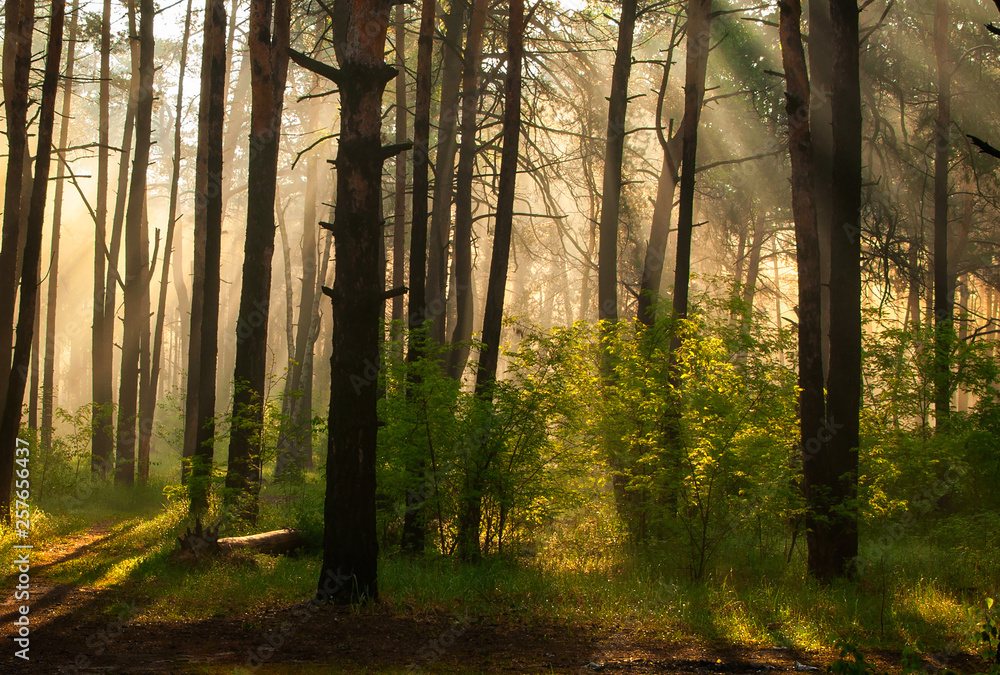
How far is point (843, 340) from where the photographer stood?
9.84 m

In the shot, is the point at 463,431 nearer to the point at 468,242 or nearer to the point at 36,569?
the point at 36,569

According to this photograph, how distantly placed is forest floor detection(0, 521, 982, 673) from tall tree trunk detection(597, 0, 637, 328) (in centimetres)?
873

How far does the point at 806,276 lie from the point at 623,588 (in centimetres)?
501

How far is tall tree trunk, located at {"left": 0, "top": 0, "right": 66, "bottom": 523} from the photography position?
10359mm

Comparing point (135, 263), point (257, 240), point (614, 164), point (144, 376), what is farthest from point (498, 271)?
point (144, 376)

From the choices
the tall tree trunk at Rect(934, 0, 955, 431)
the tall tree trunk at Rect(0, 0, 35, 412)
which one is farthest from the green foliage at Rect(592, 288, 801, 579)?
the tall tree trunk at Rect(0, 0, 35, 412)

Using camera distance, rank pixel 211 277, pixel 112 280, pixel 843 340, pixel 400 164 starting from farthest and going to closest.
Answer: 1. pixel 112 280
2. pixel 400 164
3. pixel 211 277
4. pixel 843 340

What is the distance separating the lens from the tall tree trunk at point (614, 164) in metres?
14.6

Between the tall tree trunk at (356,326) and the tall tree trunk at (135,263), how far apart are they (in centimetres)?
1100

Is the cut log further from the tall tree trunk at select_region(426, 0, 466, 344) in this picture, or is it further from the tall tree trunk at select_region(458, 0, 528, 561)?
the tall tree trunk at select_region(426, 0, 466, 344)

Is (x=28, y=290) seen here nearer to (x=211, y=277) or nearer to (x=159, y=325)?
(x=211, y=277)

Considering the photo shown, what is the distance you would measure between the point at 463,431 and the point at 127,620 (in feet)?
13.6

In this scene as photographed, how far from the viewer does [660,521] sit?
9875mm

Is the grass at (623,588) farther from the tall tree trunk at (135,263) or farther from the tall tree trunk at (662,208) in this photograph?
the tall tree trunk at (662,208)
